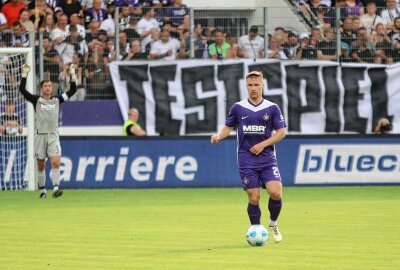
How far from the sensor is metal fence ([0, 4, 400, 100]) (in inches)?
1035

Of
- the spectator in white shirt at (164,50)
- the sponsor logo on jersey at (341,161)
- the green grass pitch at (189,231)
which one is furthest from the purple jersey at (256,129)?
the spectator in white shirt at (164,50)

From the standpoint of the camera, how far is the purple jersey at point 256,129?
14.1 meters

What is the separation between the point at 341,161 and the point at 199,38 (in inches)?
177

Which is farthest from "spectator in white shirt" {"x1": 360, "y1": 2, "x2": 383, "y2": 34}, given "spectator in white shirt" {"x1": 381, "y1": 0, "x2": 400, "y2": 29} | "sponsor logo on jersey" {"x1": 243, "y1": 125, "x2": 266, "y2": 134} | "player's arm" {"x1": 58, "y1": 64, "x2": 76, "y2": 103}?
"sponsor logo on jersey" {"x1": 243, "y1": 125, "x2": 266, "y2": 134}

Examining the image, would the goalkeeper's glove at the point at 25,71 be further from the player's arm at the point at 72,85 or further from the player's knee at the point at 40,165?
the player's knee at the point at 40,165

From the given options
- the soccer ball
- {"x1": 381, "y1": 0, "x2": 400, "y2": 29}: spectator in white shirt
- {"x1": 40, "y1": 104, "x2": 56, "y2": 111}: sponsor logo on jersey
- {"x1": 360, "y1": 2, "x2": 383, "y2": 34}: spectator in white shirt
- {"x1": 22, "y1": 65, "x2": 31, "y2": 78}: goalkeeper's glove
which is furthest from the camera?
{"x1": 381, "y1": 0, "x2": 400, "y2": 29}: spectator in white shirt

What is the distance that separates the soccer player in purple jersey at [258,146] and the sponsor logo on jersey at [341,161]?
39.7 ft

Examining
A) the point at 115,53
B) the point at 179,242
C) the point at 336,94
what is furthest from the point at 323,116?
the point at 179,242

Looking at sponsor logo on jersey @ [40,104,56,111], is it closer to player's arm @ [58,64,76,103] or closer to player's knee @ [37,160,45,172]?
player's arm @ [58,64,76,103]

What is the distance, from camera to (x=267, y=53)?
27469 mm

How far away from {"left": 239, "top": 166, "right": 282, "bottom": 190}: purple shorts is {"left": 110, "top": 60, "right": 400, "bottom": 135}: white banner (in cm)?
1312

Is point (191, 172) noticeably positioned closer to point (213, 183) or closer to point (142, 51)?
point (213, 183)

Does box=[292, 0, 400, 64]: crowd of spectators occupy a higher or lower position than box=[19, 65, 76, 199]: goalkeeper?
higher

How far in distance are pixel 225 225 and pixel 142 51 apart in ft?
36.3
